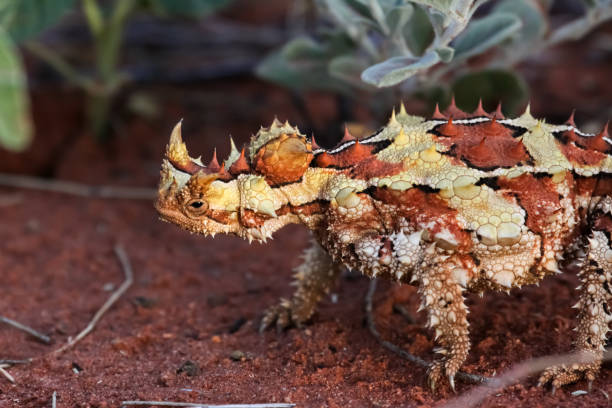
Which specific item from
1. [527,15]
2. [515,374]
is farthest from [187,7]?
[515,374]

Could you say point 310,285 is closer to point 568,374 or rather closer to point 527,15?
point 568,374

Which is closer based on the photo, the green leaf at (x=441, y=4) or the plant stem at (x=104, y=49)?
the green leaf at (x=441, y=4)

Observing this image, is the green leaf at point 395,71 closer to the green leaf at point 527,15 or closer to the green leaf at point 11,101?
the green leaf at point 527,15

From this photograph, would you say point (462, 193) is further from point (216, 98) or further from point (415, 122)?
point (216, 98)

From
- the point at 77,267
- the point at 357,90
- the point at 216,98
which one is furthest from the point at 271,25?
the point at 77,267

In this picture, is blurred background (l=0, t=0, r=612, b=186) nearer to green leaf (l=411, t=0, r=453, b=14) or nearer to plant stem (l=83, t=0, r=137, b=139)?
plant stem (l=83, t=0, r=137, b=139)

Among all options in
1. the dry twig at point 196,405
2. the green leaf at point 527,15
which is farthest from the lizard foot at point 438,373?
the green leaf at point 527,15

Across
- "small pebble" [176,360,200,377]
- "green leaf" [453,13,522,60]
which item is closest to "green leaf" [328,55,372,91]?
"green leaf" [453,13,522,60]

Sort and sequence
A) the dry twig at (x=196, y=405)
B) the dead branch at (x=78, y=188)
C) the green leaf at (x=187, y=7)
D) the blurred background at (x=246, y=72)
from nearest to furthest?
the dry twig at (x=196, y=405) → the blurred background at (x=246, y=72) → the green leaf at (x=187, y=7) → the dead branch at (x=78, y=188)
